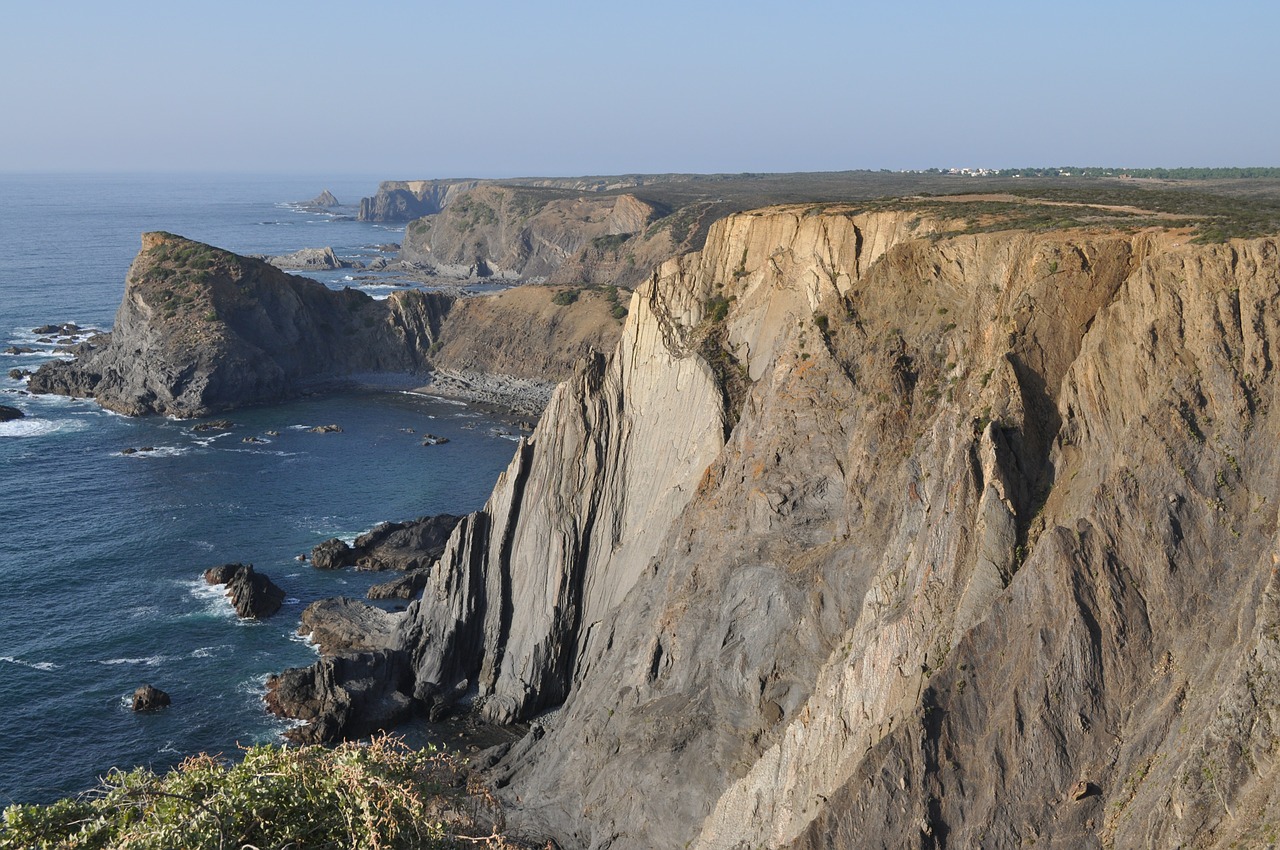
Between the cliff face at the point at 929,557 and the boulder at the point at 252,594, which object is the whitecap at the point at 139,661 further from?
the cliff face at the point at 929,557

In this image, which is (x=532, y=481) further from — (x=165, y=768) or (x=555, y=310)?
(x=555, y=310)

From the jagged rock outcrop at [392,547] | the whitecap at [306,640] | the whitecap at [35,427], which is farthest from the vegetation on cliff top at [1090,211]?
the whitecap at [35,427]

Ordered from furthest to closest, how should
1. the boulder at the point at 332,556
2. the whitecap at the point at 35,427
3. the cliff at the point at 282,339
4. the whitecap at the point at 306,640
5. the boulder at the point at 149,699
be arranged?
the cliff at the point at 282,339 → the whitecap at the point at 35,427 → the boulder at the point at 332,556 → the whitecap at the point at 306,640 → the boulder at the point at 149,699

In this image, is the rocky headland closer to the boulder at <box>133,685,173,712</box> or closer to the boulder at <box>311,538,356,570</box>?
the boulder at <box>133,685,173,712</box>

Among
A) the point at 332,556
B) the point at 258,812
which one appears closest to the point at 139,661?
the point at 332,556

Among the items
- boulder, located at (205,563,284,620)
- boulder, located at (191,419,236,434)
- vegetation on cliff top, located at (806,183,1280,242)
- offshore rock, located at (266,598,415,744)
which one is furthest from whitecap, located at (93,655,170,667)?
boulder, located at (191,419,236,434)
